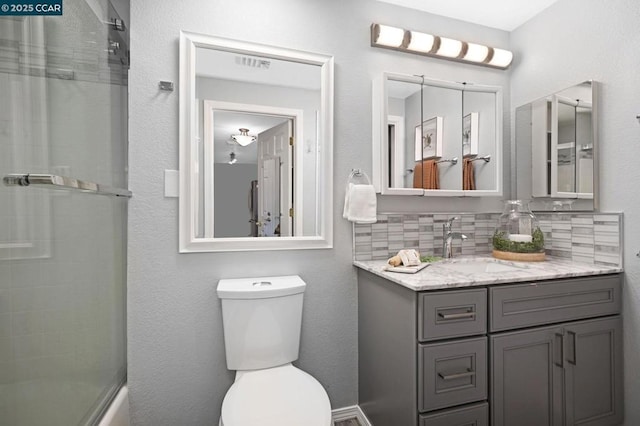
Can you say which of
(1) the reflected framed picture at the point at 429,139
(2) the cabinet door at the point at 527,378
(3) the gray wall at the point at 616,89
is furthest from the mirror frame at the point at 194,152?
(3) the gray wall at the point at 616,89

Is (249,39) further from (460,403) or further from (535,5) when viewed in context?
(460,403)

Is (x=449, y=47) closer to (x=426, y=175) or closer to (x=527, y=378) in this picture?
(x=426, y=175)

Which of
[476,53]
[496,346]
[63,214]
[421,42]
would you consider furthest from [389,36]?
[63,214]

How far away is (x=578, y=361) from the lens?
1429 millimetres

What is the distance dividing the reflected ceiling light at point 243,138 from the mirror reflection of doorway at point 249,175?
0.01 m

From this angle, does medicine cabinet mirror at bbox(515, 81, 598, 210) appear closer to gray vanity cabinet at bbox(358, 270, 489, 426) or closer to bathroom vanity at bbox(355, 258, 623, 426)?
bathroom vanity at bbox(355, 258, 623, 426)

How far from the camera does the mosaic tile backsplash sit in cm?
158

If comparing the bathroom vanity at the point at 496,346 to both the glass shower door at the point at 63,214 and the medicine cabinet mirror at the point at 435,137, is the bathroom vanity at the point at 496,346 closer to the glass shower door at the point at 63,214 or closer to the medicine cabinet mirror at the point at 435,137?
the medicine cabinet mirror at the point at 435,137

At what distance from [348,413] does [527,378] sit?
0.92m

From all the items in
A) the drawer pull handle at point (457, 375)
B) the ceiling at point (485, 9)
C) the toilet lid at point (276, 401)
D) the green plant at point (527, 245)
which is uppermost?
the ceiling at point (485, 9)

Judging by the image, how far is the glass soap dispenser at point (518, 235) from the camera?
1774 millimetres

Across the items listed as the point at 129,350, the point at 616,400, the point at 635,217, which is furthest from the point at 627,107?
the point at 129,350

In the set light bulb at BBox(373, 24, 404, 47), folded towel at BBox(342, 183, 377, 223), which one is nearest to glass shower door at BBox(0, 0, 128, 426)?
folded towel at BBox(342, 183, 377, 223)

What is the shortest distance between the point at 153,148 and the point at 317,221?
0.87 meters
